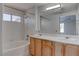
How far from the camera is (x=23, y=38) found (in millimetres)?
1774

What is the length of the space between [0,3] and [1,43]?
62 centimetres

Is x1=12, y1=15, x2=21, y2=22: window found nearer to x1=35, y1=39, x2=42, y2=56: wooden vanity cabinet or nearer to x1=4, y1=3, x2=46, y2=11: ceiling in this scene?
x1=4, y1=3, x2=46, y2=11: ceiling

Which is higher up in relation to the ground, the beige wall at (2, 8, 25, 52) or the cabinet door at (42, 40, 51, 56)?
the beige wall at (2, 8, 25, 52)

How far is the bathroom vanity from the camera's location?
1633mm

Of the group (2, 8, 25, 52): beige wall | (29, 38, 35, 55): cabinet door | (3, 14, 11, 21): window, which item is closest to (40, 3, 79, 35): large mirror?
(29, 38, 35, 55): cabinet door

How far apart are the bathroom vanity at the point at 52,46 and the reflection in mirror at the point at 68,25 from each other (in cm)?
11

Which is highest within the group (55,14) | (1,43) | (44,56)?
(55,14)

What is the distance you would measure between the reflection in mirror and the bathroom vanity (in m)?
0.11

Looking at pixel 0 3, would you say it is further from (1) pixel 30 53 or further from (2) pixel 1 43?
(1) pixel 30 53

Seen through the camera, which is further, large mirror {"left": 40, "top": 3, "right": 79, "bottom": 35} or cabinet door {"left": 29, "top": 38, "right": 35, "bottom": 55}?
cabinet door {"left": 29, "top": 38, "right": 35, "bottom": 55}

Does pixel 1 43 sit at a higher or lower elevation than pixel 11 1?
lower

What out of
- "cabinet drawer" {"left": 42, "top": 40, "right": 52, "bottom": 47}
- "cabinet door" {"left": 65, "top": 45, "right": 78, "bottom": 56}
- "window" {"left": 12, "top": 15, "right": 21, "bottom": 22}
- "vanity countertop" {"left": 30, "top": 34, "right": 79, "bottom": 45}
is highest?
"window" {"left": 12, "top": 15, "right": 21, "bottom": 22}

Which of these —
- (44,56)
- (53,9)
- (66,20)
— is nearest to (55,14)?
(53,9)

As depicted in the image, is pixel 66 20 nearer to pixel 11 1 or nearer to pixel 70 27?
pixel 70 27
